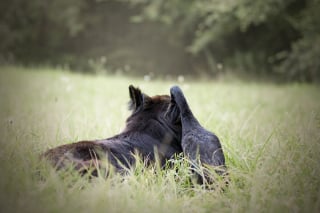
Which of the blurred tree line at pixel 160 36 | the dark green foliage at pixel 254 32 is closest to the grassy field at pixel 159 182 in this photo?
the dark green foliage at pixel 254 32

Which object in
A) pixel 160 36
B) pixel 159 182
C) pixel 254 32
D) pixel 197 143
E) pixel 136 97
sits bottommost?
pixel 159 182

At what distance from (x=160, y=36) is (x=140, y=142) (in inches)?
693

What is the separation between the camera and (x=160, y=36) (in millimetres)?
20359

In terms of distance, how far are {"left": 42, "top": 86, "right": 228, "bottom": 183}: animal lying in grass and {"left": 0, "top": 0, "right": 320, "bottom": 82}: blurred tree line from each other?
36.4 feet

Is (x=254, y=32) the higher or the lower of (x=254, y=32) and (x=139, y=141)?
the higher

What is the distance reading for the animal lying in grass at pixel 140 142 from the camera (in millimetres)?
2672

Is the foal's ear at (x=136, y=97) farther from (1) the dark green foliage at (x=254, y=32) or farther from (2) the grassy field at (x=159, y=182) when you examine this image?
(1) the dark green foliage at (x=254, y=32)

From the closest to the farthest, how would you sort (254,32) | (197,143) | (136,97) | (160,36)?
(197,143) → (136,97) → (254,32) → (160,36)

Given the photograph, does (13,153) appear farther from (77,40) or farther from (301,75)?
(77,40)

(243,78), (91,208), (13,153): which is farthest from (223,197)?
(243,78)

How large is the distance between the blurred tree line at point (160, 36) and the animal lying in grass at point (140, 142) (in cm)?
1110

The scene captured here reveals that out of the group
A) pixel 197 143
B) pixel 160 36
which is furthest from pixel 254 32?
pixel 197 143

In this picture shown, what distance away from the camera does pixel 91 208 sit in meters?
2.20

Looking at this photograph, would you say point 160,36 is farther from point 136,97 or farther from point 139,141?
point 139,141
